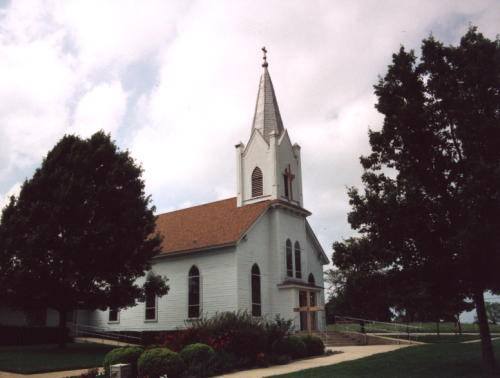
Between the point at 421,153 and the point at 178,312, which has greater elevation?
the point at 421,153

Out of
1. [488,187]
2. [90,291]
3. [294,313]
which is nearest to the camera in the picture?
[488,187]

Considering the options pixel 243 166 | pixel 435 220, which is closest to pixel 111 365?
pixel 435 220

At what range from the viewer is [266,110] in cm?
3769

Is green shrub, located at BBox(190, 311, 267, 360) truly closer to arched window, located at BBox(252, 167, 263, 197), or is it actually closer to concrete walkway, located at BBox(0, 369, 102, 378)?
concrete walkway, located at BBox(0, 369, 102, 378)

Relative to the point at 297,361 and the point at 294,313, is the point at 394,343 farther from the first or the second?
the point at 297,361

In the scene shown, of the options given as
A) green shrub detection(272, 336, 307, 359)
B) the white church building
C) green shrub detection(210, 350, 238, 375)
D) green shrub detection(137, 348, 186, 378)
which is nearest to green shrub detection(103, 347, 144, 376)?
green shrub detection(137, 348, 186, 378)

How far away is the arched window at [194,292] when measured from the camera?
31406 millimetres

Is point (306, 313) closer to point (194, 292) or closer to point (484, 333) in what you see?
point (194, 292)

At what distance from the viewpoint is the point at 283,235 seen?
33.5 meters

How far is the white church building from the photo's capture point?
30.6 meters

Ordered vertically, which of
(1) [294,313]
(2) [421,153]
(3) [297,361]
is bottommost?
(3) [297,361]

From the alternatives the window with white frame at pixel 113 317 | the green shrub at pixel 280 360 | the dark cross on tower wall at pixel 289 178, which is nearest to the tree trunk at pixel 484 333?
A: the green shrub at pixel 280 360

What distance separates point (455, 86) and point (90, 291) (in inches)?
730

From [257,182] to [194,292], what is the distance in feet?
28.8
